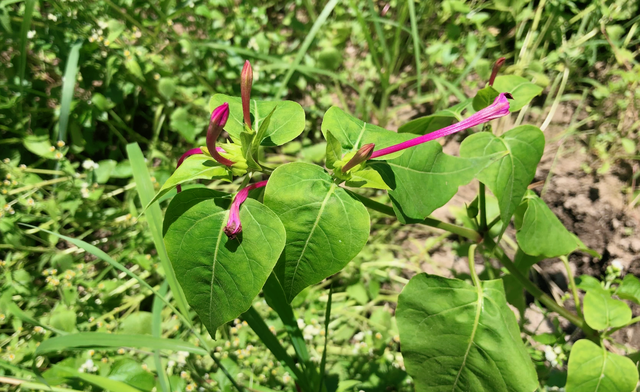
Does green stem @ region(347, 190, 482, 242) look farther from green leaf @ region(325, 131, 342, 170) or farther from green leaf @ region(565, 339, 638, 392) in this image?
green leaf @ region(565, 339, 638, 392)

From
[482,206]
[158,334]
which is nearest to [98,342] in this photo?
[158,334]

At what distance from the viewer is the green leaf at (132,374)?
1.45 m

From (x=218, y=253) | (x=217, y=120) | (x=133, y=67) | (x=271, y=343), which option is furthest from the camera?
(x=133, y=67)

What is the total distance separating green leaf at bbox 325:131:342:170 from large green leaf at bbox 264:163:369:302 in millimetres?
80

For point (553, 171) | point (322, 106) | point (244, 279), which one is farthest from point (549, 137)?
point (244, 279)

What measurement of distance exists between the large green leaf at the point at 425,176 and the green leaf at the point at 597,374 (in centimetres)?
65

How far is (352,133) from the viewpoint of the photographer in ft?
2.98

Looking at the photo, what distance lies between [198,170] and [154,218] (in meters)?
0.67

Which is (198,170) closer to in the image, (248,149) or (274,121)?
(248,149)

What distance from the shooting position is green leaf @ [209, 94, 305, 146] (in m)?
0.87

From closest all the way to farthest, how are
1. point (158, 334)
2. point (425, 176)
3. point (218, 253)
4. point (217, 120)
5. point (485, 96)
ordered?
1. point (217, 120)
2. point (218, 253)
3. point (425, 176)
4. point (485, 96)
5. point (158, 334)

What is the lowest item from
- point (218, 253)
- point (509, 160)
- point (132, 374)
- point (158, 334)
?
point (132, 374)

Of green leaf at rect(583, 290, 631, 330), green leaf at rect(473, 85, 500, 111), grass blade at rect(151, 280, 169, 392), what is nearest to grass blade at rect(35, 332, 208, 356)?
grass blade at rect(151, 280, 169, 392)

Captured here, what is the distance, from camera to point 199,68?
2.37 metres
